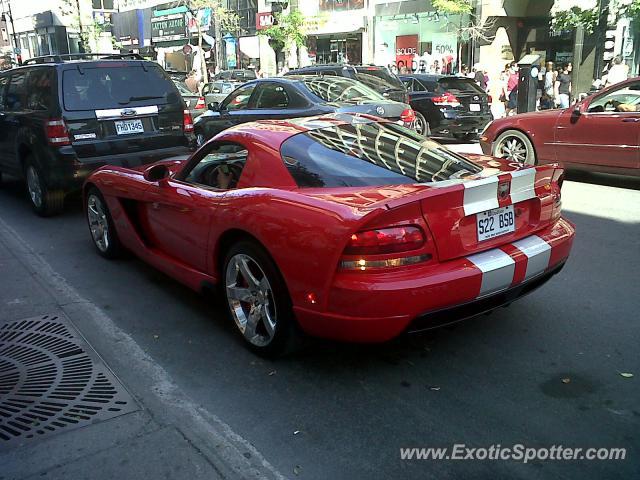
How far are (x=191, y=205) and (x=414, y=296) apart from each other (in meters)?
1.86

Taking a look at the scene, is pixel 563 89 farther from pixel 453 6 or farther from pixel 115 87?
pixel 115 87

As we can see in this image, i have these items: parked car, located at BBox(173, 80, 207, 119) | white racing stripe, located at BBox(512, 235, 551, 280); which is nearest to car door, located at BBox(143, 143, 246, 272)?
white racing stripe, located at BBox(512, 235, 551, 280)

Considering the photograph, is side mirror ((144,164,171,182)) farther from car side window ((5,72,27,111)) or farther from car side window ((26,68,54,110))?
car side window ((5,72,27,111))

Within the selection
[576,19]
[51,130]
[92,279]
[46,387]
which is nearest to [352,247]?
[46,387]

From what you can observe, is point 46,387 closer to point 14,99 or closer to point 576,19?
point 14,99

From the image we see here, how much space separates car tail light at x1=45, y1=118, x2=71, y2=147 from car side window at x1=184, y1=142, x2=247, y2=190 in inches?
131

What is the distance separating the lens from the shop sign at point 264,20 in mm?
36344

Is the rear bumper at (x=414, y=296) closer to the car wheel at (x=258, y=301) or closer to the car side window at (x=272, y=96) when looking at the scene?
the car wheel at (x=258, y=301)

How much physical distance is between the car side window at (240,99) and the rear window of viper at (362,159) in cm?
685

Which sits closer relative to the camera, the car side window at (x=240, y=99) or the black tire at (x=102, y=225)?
the black tire at (x=102, y=225)

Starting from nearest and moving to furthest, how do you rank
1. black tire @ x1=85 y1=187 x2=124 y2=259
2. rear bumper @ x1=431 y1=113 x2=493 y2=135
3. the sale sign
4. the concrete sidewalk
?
the concrete sidewalk < black tire @ x1=85 y1=187 x2=124 y2=259 < rear bumper @ x1=431 y1=113 x2=493 y2=135 < the sale sign

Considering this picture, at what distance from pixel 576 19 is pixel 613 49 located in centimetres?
367

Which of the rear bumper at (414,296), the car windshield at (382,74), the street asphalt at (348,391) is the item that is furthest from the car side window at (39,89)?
the car windshield at (382,74)

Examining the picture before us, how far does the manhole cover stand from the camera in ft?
10.2
